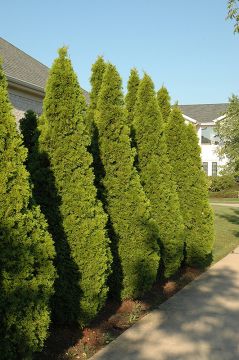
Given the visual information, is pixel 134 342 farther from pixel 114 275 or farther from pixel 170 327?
pixel 114 275

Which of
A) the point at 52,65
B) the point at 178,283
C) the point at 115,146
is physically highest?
the point at 52,65

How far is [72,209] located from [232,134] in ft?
48.5

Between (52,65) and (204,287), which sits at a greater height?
(52,65)

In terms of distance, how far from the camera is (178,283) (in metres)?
8.47

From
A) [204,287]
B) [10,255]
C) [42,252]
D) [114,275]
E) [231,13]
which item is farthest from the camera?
[231,13]

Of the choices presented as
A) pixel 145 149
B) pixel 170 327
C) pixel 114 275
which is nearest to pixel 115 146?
pixel 145 149

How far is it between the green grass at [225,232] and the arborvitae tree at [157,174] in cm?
299

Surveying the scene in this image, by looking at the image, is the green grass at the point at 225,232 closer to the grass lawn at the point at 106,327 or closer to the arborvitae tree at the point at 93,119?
the grass lawn at the point at 106,327

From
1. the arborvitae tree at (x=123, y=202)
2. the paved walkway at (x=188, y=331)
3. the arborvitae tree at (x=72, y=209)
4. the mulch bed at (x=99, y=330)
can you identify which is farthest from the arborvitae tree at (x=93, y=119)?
the paved walkway at (x=188, y=331)

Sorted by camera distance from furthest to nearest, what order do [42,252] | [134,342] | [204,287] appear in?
[204,287]
[134,342]
[42,252]

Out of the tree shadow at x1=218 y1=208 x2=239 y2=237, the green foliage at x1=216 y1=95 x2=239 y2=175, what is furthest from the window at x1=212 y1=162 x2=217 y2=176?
the tree shadow at x1=218 y1=208 x2=239 y2=237

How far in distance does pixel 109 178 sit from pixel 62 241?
5.67 feet

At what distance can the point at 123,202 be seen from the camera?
6781mm

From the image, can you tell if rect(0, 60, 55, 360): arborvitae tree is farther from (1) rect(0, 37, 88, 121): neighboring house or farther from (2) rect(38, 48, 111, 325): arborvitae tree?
(1) rect(0, 37, 88, 121): neighboring house
